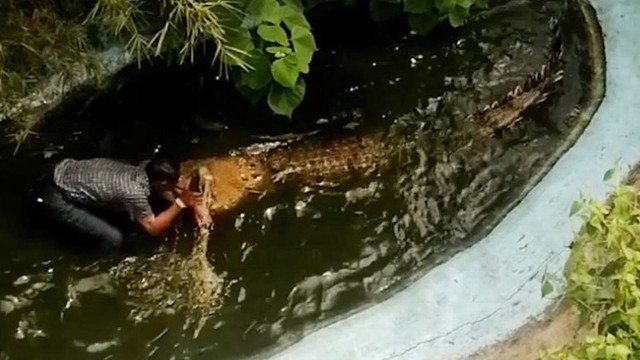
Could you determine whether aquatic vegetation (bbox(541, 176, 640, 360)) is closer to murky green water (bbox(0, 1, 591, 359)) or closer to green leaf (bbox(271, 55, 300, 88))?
murky green water (bbox(0, 1, 591, 359))

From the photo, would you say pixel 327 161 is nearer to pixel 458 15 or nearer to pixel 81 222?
pixel 458 15

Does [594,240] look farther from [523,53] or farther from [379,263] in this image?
[523,53]

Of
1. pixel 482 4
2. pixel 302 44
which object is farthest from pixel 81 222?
pixel 482 4

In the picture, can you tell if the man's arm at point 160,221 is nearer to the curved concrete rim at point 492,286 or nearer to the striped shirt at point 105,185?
the striped shirt at point 105,185

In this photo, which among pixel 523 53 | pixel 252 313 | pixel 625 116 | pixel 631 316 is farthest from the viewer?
pixel 523 53

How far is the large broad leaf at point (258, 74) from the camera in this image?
14.5ft

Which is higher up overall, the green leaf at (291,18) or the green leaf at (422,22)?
the green leaf at (291,18)

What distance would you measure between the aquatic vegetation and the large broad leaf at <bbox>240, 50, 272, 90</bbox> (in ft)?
5.55

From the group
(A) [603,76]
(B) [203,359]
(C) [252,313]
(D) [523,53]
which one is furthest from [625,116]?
(B) [203,359]

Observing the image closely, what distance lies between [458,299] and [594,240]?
0.83 metres

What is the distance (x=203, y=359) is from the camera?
4125 millimetres

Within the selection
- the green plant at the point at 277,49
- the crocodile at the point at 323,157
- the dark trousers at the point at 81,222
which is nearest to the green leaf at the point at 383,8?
the crocodile at the point at 323,157

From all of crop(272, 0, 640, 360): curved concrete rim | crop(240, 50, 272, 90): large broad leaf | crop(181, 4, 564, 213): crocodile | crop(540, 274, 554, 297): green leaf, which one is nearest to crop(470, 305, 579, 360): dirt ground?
crop(272, 0, 640, 360): curved concrete rim

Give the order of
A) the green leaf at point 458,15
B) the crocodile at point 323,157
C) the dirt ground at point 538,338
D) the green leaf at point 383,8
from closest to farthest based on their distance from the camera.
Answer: the dirt ground at point 538,338, the crocodile at point 323,157, the green leaf at point 458,15, the green leaf at point 383,8
